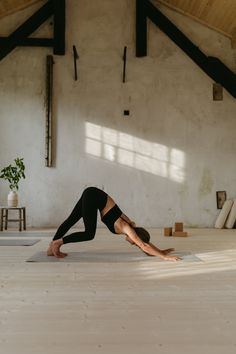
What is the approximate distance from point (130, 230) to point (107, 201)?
378 mm

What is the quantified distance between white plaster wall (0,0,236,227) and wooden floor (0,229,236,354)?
347 centimetres

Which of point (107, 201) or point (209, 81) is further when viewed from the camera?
point (209, 81)

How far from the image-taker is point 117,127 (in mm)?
7855

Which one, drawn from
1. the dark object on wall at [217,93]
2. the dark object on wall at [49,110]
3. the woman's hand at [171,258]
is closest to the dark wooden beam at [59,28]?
the dark object on wall at [49,110]

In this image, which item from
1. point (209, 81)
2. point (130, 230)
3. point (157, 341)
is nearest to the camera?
point (157, 341)

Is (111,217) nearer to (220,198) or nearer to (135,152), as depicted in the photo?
(135,152)

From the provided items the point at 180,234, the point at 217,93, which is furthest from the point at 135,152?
the point at 180,234

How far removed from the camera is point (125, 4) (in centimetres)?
805

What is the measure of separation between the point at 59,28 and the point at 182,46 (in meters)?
2.35

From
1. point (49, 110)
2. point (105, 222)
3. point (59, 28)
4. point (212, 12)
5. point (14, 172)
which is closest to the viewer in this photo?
point (105, 222)

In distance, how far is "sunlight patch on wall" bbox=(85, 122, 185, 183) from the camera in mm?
7836

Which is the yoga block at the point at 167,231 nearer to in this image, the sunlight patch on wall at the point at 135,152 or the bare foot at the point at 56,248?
the sunlight patch on wall at the point at 135,152

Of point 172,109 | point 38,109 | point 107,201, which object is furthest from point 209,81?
point 107,201

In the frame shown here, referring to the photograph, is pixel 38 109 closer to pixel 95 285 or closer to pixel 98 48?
pixel 98 48
